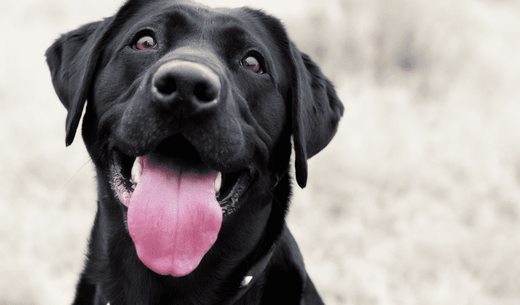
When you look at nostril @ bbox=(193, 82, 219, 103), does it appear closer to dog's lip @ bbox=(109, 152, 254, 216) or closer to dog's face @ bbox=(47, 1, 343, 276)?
dog's face @ bbox=(47, 1, 343, 276)

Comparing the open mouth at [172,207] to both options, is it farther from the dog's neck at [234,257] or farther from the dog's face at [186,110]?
the dog's neck at [234,257]

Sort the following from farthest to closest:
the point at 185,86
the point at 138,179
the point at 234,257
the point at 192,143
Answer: the point at 234,257 < the point at 138,179 < the point at 192,143 < the point at 185,86

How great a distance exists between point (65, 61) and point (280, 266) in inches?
63.5

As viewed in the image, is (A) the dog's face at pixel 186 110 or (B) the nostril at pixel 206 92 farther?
(A) the dog's face at pixel 186 110

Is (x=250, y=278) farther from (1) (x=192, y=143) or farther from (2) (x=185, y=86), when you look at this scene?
(2) (x=185, y=86)

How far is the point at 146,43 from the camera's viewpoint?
2.24m

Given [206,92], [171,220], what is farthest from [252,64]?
[171,220]

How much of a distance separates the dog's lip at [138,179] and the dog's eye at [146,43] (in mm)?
524

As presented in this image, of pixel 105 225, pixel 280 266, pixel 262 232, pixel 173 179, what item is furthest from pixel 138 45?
pixel 280 266

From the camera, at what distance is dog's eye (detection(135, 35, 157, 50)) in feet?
7.33

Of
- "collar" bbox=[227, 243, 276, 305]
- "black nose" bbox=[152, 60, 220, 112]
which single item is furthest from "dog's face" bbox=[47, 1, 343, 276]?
"collar" bbox=[227, 243, 276, 305]

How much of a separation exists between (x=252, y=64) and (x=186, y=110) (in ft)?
2.25

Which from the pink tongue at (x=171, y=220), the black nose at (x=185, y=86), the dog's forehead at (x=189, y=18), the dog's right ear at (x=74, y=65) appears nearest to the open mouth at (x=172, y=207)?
the pink tongue at (x=171, y=220)

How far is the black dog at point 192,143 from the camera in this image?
6.05 ft
